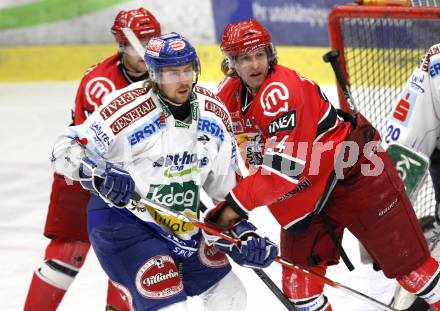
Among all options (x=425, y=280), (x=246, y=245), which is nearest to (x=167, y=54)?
(x=246, y=245)

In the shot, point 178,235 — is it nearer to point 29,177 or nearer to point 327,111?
point 327,111

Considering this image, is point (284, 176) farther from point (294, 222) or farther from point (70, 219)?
point (70, 219)

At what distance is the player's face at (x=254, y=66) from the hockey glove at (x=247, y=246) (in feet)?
1.48

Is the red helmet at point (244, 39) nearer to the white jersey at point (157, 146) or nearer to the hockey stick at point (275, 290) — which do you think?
the white jersey at point (157, 146)

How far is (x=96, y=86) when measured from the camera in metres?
3.84

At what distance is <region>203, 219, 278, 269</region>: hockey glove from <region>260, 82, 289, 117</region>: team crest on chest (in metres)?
0.35

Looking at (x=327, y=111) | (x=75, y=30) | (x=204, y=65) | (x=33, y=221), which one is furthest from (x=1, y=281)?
(x=75, y=30)

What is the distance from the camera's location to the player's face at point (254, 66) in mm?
3399

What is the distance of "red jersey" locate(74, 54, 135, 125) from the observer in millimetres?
3818

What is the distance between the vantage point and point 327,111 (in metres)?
3.47

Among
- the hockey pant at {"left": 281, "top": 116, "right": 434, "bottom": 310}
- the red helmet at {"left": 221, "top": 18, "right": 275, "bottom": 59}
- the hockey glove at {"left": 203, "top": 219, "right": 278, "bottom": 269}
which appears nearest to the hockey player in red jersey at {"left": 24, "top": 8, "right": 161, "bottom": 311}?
the red helmet at {"left": 221, "top": 18, "right": 275, "bottom": 59}

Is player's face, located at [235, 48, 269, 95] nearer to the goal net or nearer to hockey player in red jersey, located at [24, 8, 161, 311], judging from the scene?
hockey player in red jersey, located at [24, 8, 161, 311]

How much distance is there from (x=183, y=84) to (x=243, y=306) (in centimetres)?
73

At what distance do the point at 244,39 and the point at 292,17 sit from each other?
3.69 metres
